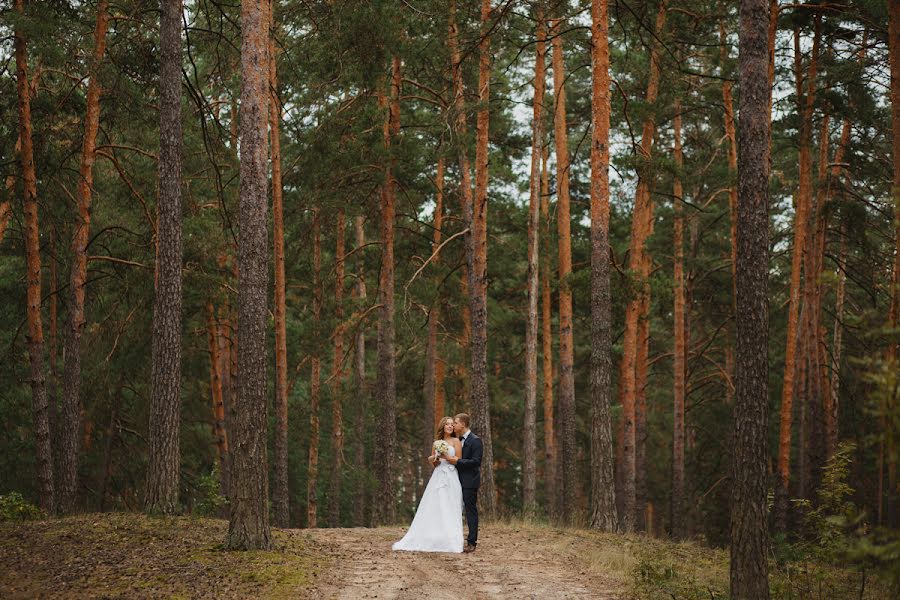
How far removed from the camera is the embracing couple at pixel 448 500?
11.6m

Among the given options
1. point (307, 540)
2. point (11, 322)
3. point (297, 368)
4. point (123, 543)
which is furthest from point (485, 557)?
point (11, 322)

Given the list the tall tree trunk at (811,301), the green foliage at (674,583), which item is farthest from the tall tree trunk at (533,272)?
the green foliage at (674,583)

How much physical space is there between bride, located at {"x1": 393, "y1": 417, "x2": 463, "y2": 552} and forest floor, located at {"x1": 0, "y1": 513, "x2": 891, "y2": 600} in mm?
385

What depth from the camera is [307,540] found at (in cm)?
1198

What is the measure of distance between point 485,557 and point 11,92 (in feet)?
39.9

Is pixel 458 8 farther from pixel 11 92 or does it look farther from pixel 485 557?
pixel 485 557

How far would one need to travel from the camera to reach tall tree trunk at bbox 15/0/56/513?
15.2 meters

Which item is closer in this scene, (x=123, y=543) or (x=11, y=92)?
(x=123, y=543)

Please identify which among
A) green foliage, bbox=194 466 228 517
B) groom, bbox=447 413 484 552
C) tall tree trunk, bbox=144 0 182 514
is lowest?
green foliage, bbox=194 466 228 517

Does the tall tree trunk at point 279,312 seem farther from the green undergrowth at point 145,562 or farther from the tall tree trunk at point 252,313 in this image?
the tall tree trunk at point 252,313

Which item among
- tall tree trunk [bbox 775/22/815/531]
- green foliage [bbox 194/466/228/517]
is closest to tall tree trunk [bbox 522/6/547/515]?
tall tree trunk [bbox 775/22/815/531]

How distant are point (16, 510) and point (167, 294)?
447 cm

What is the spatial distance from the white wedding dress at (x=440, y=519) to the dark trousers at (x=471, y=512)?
0.11 metres

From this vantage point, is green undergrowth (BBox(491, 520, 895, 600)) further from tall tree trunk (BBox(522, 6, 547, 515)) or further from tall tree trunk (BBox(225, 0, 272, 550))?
tall tree trunk (BBox(522, 6, 547, 515))
